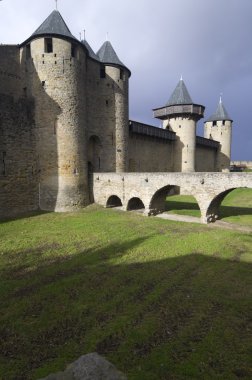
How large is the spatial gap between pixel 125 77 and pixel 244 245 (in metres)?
15.8

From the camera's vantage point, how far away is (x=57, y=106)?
16922 millimetres

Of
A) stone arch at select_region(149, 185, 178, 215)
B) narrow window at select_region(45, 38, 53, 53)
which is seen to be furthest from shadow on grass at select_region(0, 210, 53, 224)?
narrow window at select_region(45, 38, 53, 53)

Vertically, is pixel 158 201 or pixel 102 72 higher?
pixel 102 72

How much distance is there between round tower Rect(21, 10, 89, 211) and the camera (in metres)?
16.6

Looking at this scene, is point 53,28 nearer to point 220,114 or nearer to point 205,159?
point 205,159

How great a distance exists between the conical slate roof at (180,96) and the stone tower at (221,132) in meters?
10.6

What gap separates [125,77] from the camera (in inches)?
837

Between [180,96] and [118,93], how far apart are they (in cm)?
922

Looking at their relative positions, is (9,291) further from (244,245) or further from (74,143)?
(74,143)

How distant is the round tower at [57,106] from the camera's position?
1662 cm

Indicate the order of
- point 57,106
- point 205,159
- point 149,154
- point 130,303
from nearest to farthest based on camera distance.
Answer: point 130,303
point 57,106
point 149,154
point 205,159

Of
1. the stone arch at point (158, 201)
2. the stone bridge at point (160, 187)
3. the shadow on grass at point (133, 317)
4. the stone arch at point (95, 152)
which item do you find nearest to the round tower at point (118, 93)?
the stone arch at point (95, 152)

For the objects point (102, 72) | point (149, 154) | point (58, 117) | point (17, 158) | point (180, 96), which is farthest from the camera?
point (180, 96)

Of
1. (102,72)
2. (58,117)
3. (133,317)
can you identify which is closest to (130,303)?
(133,317)
